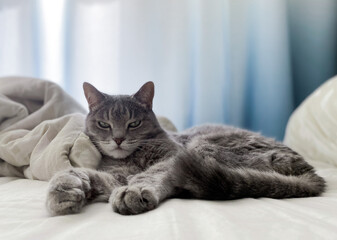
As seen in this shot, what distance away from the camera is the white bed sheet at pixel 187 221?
62 centimetres

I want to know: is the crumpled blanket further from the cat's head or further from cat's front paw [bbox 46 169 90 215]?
cat's front paw [bbox 46 169 90 215]

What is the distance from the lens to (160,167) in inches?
43.4

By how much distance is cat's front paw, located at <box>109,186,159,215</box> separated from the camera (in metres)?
0.80

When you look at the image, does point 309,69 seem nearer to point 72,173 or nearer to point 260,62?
point 260,62

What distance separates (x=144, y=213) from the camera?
0.80 m

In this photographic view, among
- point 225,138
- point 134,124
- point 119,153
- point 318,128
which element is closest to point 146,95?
point 134,124

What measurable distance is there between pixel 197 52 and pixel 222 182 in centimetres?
168

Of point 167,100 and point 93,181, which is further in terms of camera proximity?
point 167,100

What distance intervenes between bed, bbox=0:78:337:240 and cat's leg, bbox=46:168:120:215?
0.03m

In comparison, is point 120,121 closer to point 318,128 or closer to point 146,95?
point 146,95

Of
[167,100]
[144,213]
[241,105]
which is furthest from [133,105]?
[241,105]

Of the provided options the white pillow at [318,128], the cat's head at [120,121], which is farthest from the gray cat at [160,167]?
the white pillow at [318,128]

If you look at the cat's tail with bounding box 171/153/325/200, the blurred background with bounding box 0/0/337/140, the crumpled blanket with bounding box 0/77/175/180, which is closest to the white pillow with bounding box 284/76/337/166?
the blurred background with bounding box 0/0/337/140

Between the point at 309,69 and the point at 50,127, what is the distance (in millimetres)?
1888
